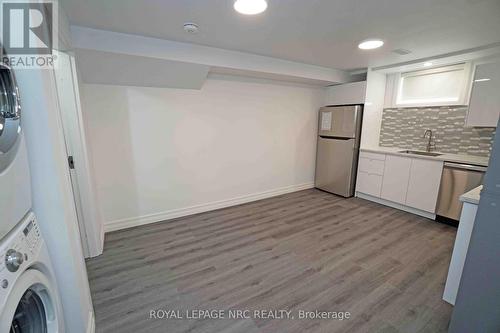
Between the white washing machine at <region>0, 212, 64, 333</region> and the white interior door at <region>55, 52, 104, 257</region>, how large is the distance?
4.00 feet

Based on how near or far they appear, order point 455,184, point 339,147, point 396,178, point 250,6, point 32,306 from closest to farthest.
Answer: point 32,306 → point 250,6 → point 455,184 → point 396,178 → point 339,147

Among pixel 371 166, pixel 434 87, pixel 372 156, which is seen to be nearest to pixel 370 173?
pixel 371 166

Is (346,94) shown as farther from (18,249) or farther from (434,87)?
(18,249)

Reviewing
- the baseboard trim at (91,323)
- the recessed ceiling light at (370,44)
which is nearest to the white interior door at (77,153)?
the baseboard trim at (91,323)

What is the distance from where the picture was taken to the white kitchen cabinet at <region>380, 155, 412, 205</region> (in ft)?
10.8

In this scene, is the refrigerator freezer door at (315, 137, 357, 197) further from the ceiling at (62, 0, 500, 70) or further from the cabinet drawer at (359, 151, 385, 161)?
the ceiling at (62, 0, 500, 70)

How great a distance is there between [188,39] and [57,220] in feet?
6.63

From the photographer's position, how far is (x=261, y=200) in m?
3.91

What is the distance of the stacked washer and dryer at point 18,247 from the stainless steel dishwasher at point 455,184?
12.9 feet

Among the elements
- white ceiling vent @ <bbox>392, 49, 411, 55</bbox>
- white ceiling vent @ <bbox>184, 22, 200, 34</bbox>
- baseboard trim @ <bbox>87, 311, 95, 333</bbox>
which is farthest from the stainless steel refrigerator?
baseboard trim @ <bbox>87, 311, 95, 333</bbox>

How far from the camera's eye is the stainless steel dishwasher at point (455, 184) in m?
2.69

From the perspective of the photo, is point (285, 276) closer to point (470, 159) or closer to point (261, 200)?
point (261, 200)

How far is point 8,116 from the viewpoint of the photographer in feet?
2.94

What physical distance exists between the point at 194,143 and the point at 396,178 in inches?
120
